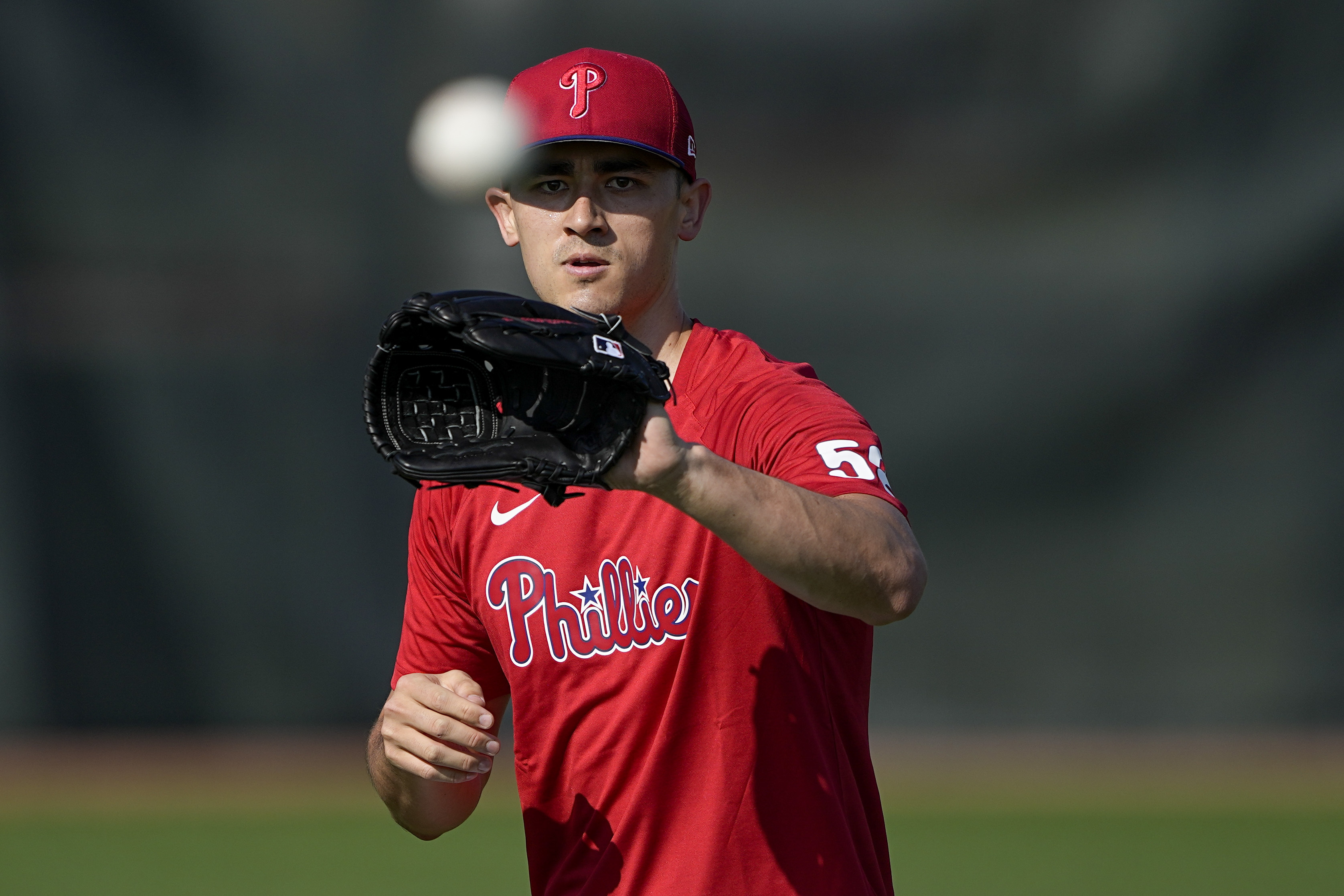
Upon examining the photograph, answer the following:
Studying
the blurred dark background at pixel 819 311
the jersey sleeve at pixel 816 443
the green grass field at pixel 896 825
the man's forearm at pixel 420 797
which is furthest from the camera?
the blurred dark background at pixel 819 311

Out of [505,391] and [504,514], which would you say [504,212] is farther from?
[505,391]

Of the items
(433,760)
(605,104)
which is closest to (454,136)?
(605,104)

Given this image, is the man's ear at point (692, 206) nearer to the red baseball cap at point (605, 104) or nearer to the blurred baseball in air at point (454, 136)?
the red baseball cap at point (605, 104)

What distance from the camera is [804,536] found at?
1529 millimetres

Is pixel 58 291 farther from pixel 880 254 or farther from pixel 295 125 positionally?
pixel 880 254

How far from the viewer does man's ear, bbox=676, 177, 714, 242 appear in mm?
2232

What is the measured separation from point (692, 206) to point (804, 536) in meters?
0.92

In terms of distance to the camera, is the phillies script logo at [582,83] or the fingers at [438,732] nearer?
the fingers at [438,732]

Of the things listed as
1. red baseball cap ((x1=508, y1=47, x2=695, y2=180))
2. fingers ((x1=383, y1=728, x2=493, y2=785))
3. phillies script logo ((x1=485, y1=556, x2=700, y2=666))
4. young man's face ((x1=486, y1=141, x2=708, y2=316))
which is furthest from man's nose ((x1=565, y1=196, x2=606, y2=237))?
fingers ((x1=383, y1=728, x2=493, y2=785))

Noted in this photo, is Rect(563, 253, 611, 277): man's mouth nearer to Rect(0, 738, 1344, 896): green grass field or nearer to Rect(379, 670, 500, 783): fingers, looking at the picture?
Rect(379, 670, 500, 783): fingers

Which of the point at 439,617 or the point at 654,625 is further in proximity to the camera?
the point at 439,617

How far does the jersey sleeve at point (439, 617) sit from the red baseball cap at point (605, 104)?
2.02 feet

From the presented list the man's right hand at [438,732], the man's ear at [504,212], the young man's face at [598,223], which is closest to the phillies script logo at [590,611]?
the man's right hand at [438,732]

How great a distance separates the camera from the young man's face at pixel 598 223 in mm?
2104
